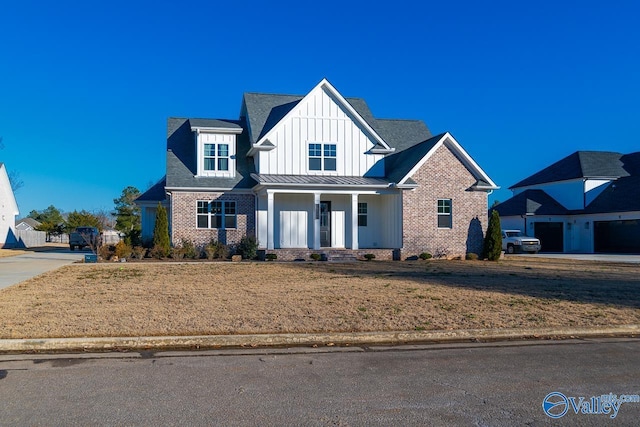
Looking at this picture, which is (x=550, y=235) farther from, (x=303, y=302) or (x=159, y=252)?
(x=303, y=302)

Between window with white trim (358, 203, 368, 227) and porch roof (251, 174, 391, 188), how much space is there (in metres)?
1.81

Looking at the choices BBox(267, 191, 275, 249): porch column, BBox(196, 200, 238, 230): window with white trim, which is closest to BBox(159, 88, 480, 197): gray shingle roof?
BBox(267, 191, 275, 249): porch column

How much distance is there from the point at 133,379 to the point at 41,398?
3.27ft

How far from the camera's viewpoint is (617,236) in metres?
35.6

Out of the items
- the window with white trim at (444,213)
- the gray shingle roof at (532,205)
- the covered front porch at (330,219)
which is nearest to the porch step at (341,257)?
the covered front porch at (330,219)

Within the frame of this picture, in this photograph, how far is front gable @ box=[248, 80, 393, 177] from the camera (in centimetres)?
2472

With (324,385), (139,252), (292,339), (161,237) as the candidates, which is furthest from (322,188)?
(324,385)

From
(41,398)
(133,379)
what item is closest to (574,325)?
(133,379)

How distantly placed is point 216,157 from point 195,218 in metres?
3.36

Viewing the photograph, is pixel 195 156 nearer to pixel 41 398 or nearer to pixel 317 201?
pixel 317 201

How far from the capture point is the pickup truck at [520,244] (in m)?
32.4

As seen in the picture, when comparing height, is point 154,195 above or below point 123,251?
above

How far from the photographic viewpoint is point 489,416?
504cm

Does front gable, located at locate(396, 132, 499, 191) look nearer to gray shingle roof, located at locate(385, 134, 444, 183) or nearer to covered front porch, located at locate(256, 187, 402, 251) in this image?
gray shingle roof, located at locate(385, 134, 444, 183)
